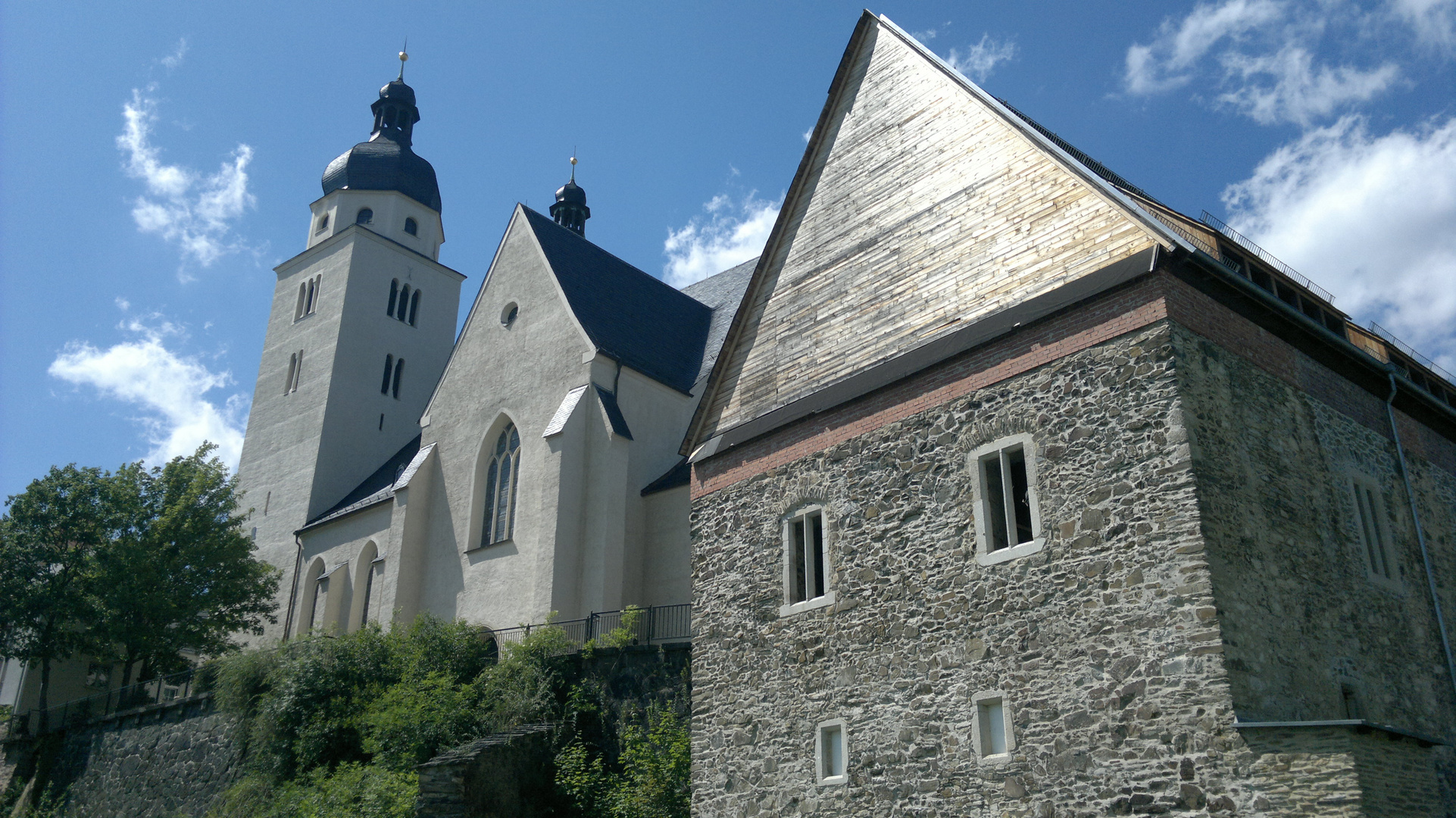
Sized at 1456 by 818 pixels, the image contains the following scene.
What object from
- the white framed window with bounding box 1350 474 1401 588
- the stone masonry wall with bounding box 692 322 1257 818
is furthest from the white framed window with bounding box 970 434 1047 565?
the white framed window with bounding box 1350 474 1401 588

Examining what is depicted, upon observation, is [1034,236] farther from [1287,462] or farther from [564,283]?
[564,283]

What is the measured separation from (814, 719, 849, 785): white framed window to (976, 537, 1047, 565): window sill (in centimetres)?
279

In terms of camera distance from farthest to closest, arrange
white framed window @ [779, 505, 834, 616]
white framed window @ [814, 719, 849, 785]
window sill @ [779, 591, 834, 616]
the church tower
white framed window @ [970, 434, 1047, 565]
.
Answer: the church tower, white framed window @ [779, 505, 834, 616], window sill @ [779, 591, 834, 616], white framed window @ [814, 719, 849, 785], white framed window @ [970, 434, 1047, 565]

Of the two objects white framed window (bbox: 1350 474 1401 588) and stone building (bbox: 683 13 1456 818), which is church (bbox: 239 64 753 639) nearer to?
stone building (bbox: 683 13 1456 818)

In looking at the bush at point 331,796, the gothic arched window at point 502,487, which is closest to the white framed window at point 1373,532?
the bush at point 331,796

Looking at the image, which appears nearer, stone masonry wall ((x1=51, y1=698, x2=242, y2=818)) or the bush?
the bush

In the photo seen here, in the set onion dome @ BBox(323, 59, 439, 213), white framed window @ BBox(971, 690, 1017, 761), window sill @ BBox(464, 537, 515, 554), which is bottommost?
white framed window @ BBox(971, 690, 1017, 761)

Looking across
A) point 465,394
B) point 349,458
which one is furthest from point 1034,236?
point 349,458

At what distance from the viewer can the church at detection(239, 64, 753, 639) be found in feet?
80.9

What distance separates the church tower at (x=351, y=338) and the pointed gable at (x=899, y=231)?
23.1 meters

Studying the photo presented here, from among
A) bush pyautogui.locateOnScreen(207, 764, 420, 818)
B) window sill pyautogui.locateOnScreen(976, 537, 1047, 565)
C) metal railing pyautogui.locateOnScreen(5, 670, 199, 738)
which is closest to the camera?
window sill pyautogui.locateOnScreen(976, 537, 1047, 565)

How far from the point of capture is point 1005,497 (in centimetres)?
1284

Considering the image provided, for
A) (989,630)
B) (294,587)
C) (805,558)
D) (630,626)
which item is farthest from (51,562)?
(989,630)

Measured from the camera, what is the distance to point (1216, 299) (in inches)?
500
